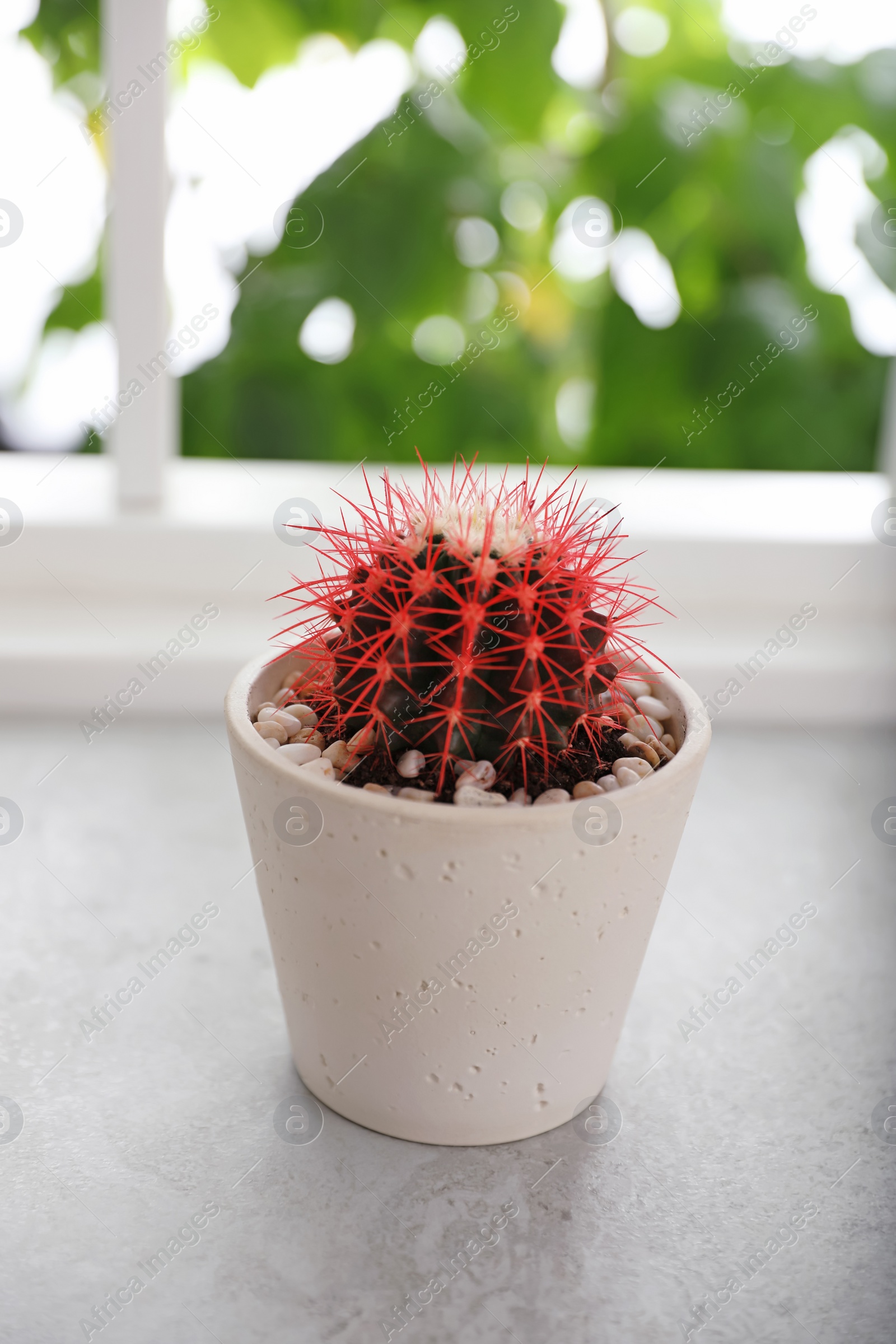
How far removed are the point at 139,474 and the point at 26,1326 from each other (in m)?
0.94

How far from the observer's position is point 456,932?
58 centimetres

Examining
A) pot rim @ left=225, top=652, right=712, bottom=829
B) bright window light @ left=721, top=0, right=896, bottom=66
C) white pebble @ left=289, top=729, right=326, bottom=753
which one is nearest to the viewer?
pot rim @ left=225, top=652, right=712, bottom=829

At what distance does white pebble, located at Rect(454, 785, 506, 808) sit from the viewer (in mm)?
577

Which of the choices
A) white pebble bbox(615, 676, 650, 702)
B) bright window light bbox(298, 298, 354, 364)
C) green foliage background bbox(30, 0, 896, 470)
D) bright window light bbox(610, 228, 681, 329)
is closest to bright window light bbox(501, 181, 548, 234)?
green foliage background bbox(30, 0, 896, 470)

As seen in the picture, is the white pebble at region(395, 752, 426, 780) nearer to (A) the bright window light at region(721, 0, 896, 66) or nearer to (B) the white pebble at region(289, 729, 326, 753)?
(B) the white pebble at region(289, 729, 326, 753)

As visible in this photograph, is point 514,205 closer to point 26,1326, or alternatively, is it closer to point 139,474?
point 139,474

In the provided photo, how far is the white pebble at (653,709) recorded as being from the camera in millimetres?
695

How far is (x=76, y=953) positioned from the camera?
2.76 feet

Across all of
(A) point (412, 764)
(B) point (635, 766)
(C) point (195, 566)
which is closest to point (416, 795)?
(A) point (412, 764)

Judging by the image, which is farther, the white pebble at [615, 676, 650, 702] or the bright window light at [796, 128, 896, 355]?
the bright window light at [796, 128, 896, 355]

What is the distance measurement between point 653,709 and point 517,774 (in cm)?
12

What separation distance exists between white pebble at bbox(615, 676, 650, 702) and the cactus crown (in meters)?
0.09

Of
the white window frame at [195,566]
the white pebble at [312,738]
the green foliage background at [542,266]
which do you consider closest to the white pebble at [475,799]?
the white pebble at [312,738]

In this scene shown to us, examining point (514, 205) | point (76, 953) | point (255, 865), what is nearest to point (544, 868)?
point (255, 865)
